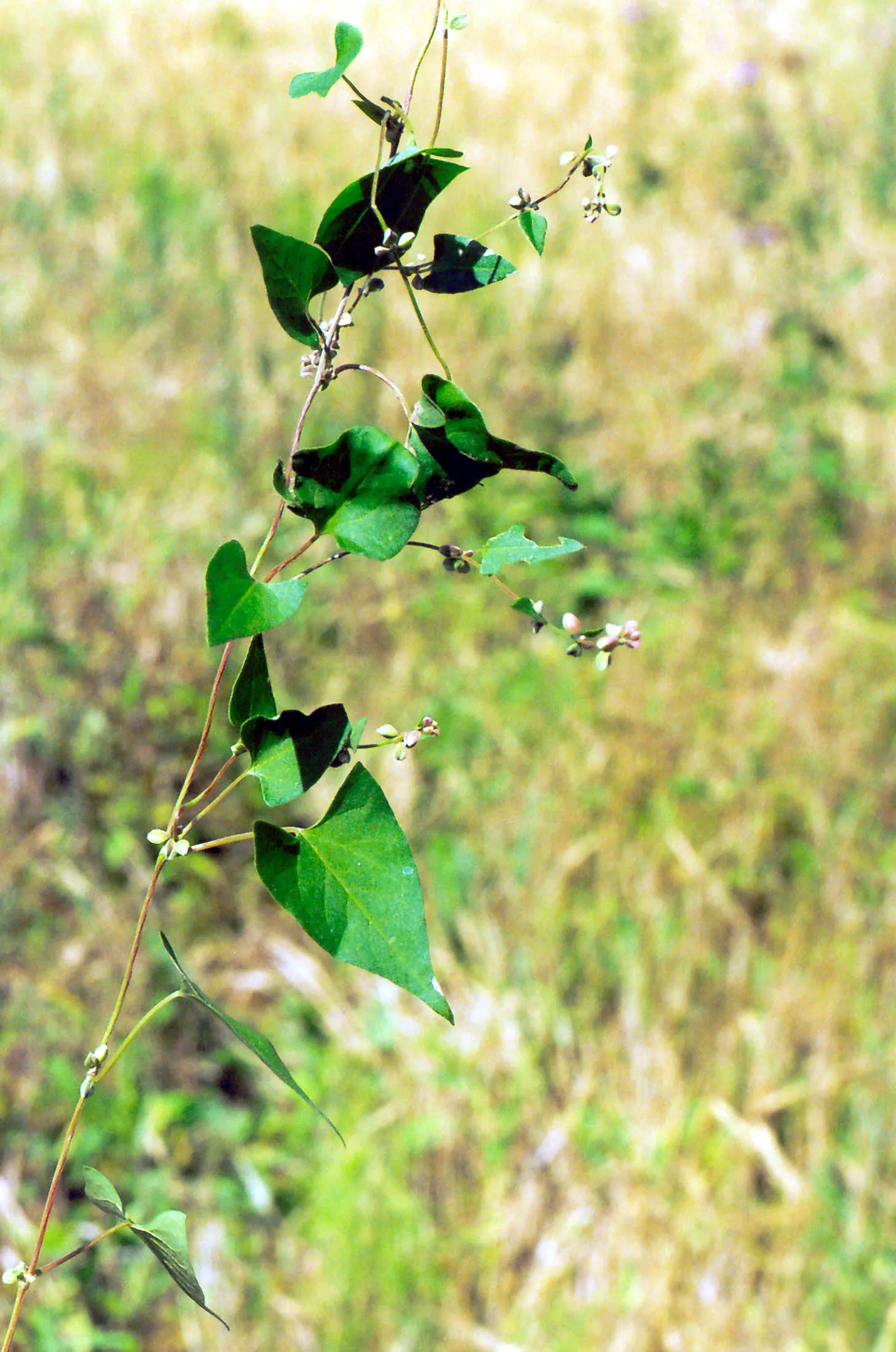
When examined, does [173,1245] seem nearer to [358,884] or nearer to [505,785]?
[358,884]

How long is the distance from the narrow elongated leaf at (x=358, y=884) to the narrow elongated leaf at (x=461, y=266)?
0.15m

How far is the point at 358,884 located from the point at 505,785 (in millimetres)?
1601

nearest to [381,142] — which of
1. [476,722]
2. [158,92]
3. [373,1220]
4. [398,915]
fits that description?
[398,915]

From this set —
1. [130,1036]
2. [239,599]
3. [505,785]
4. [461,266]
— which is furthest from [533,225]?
[505,785]

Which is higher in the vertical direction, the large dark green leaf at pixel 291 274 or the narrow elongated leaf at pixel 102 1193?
the large dark green leaf at pixel 291 274

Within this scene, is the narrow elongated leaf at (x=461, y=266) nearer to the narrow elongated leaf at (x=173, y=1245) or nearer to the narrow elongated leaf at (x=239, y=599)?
the narrow elongated leaf at (x=239, y=599)

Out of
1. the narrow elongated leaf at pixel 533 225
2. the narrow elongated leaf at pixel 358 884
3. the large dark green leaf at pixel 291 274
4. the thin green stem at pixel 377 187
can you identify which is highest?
the narrow elongated leaf at pixel 533 225

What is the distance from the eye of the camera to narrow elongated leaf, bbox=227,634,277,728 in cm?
33

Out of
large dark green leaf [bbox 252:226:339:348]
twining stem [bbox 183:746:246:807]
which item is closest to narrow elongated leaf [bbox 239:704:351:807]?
twining stem [bbox 183:746:246:807]

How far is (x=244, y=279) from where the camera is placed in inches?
117

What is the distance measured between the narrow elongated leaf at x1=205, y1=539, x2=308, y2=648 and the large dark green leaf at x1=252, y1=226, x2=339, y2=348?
71mm

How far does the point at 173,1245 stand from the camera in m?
0.34

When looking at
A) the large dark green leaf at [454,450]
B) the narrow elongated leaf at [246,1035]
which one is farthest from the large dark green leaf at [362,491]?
the narrow elongated leaf at [246,1035]

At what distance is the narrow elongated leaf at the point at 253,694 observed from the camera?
1.09 ft
